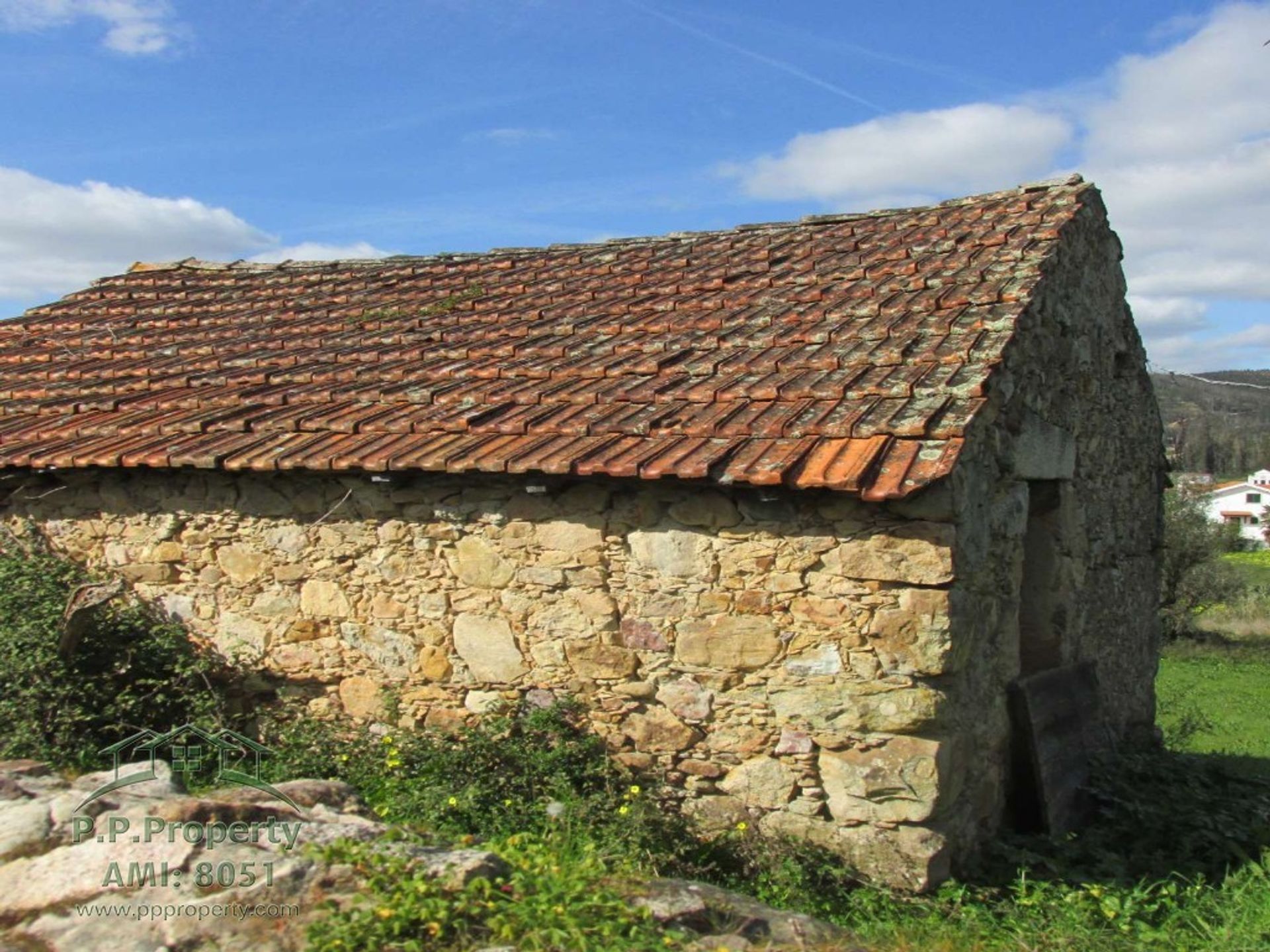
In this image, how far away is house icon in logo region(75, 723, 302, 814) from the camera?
5.25 metres

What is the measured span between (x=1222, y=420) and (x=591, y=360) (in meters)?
68.1

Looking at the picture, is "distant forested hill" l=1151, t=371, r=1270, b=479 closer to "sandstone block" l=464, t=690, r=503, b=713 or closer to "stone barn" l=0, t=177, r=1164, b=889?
"stone barn" l=0, t=177, r=1164, b=889

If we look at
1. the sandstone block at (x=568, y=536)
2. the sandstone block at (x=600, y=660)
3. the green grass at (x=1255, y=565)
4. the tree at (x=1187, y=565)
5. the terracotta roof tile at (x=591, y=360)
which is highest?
the terracotta roof tile at (x=591, y=360)

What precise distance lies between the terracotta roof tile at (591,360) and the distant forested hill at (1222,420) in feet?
180

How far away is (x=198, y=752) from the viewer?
559 centimetres

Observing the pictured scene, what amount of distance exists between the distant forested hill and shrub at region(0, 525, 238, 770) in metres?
58.2

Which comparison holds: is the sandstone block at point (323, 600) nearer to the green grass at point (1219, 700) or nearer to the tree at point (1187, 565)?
the green grass at point (1219, 700)

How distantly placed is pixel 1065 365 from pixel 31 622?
20.6ft

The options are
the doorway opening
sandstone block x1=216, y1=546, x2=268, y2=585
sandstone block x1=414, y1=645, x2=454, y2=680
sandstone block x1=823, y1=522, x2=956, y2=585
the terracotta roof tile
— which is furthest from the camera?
the doorway opening

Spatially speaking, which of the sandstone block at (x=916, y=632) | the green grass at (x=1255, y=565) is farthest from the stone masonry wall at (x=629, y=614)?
the green grass at (x=1255, y=565)

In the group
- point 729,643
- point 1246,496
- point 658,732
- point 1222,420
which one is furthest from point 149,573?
point 1246,496

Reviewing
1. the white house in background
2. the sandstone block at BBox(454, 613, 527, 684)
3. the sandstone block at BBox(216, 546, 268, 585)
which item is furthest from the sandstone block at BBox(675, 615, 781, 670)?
the white house in background

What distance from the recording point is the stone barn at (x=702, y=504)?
15.7 ft

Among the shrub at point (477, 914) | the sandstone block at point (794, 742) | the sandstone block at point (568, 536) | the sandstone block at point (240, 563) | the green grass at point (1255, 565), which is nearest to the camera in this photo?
the shrub at point (477, 914)
